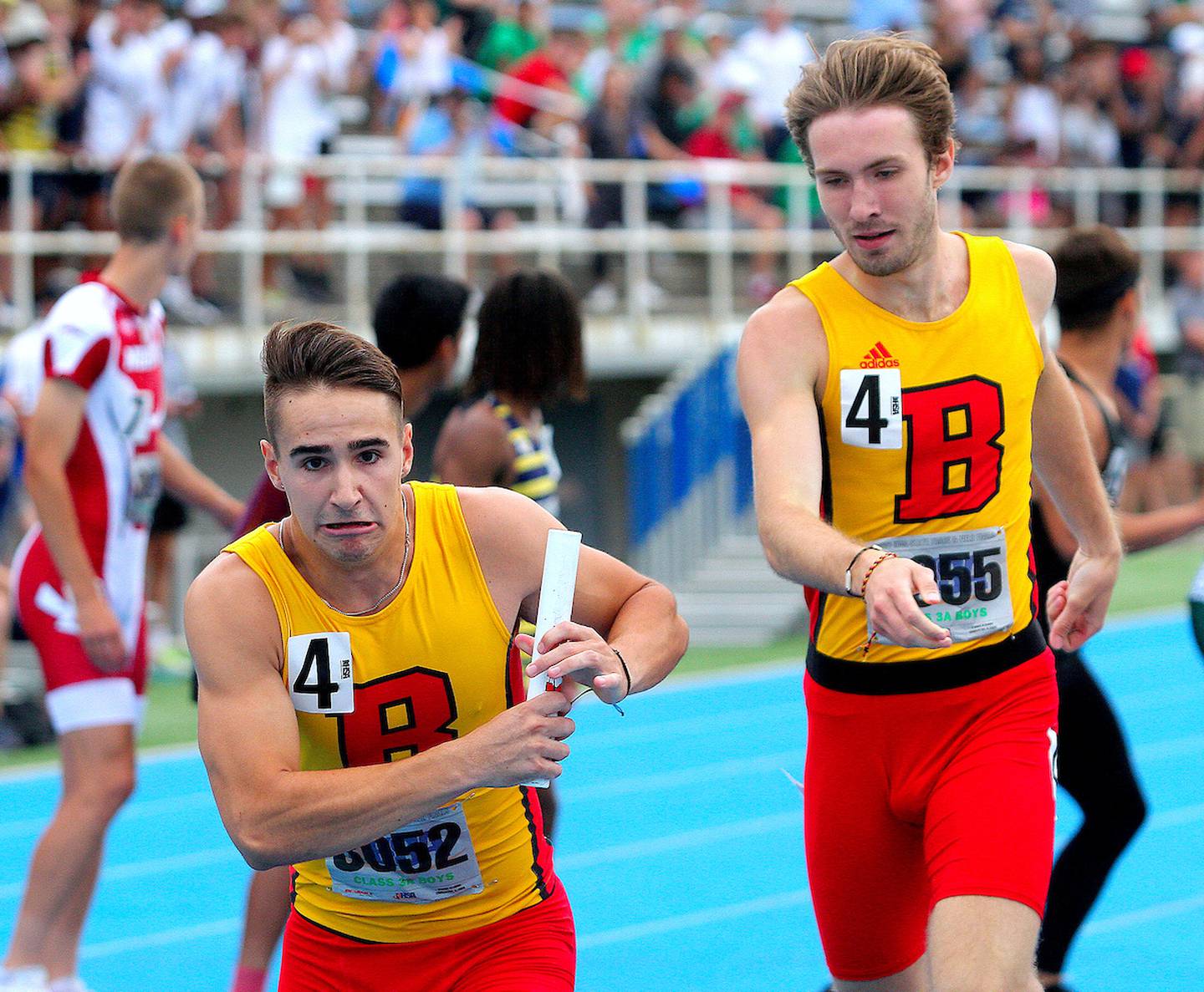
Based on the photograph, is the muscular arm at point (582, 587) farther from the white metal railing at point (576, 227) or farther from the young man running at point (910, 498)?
the white metal railing at point (576, 227)

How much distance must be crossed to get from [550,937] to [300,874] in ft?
1.66

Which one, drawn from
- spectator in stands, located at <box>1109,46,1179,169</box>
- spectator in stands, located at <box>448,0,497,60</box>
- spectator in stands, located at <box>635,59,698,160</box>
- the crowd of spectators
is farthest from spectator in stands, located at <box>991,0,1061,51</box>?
spectator in stands, located at <box>448,0,497,60</box>

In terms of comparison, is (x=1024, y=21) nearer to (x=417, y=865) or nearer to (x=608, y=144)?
(x=608, y=144)

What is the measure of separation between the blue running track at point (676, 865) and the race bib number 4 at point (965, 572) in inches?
96.3

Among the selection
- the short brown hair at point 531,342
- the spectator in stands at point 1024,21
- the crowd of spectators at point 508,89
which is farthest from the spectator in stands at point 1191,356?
the short brown hair at point 531,342

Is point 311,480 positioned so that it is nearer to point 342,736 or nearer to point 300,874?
point 342,736

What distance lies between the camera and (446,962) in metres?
3.31

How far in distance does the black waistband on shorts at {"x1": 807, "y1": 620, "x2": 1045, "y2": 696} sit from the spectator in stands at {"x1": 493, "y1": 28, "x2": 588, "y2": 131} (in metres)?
12.7

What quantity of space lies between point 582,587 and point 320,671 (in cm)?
53

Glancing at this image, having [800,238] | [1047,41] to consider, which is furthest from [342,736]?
[1047,41]

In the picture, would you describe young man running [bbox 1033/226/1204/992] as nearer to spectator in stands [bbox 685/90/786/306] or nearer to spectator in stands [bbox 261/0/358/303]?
spectator in stands [bbox 261/0/358/303]

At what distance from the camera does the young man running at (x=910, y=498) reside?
11.6 ft

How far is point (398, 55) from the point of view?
15.1m

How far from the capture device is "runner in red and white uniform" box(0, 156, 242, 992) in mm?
5172
